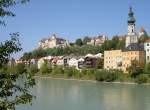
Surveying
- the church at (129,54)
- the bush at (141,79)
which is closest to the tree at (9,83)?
the bush at (141,79)

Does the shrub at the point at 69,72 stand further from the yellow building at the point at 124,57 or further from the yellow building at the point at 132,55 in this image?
the yellow building at the point at 132,55

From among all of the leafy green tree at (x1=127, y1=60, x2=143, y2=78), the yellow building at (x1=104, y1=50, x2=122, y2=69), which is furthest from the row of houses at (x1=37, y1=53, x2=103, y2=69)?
the leafy green tree at (x1=127, y1=60, x2=143, y2=78)

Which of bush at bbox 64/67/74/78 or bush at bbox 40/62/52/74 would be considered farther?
Result: bush at bbox 40/62/52/74

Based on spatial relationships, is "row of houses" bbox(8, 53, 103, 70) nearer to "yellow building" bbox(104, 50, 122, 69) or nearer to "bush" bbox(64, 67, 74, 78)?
"bush" bbox(64, 67, 74, 78)

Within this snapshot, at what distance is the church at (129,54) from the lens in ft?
159

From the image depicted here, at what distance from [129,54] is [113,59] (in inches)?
132

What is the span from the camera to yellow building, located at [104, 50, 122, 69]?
2040 inches

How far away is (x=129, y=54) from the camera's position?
163 ft

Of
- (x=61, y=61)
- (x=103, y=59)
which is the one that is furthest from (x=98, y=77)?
(x=61, y=61)

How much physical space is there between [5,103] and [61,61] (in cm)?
6433

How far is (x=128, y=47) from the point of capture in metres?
50.5

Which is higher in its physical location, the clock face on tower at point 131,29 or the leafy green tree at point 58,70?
the clock face on tower at point 131,29

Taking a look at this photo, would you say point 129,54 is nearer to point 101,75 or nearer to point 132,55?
point 132,55

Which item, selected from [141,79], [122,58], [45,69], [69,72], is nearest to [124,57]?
[122,58]
